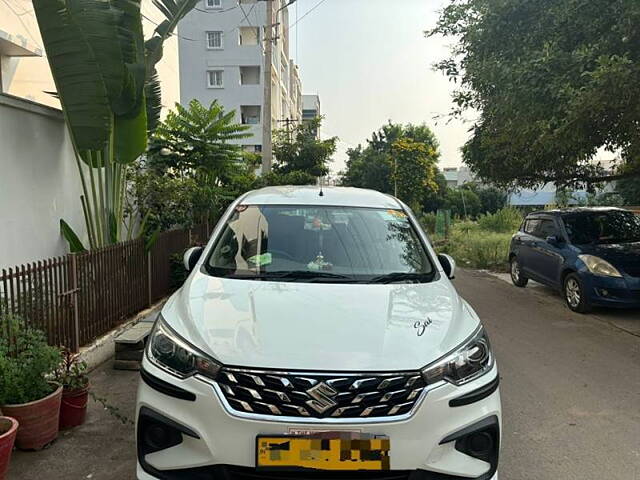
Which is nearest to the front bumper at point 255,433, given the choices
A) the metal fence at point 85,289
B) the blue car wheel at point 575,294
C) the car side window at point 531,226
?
the metal fence at point 85,289

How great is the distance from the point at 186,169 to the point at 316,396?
8.18 m

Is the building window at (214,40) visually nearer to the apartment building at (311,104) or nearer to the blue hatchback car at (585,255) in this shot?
the blue hatchback car at (585,255)

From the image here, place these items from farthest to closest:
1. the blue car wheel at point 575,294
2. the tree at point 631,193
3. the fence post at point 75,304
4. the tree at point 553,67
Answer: the tree at point 631,193, the blue car wheel at point 575,294, the tree at point 553,67, the fence post at point 75,304

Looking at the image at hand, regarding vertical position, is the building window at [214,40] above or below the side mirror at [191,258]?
above

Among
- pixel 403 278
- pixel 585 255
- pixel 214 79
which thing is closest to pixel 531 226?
pixel 585 255

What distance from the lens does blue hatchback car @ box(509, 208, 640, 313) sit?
7.68 meters

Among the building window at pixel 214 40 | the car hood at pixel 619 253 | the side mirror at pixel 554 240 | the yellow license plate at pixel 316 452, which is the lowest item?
the yellow license plate at pixel 316 452

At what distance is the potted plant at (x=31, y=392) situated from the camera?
3.38 meters

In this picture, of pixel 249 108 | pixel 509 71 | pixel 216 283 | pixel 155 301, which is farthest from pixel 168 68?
pixel 249 108

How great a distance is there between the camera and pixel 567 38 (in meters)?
6.45

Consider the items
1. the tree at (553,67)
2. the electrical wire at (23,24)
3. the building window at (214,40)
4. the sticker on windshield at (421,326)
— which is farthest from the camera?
the building window at (214,40)

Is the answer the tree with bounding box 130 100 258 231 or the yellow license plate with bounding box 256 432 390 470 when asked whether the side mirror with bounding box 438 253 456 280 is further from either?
the tree with bounding box 130 100 258 231

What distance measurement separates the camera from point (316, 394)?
2422 mm

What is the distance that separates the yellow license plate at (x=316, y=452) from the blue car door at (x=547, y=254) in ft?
24.3
